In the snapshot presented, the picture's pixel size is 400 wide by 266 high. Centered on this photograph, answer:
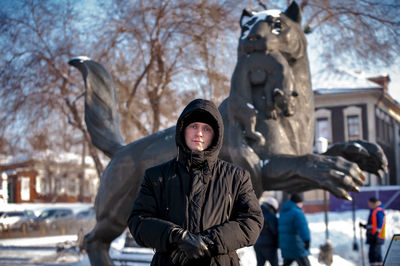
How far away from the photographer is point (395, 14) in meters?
10.9

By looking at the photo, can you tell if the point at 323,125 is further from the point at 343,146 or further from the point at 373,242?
the point at 343,146

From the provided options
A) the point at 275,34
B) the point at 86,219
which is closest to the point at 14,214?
the point at 86,219

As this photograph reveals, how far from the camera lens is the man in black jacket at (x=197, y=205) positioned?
77.4 inches

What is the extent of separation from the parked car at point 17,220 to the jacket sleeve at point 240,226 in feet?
33.3

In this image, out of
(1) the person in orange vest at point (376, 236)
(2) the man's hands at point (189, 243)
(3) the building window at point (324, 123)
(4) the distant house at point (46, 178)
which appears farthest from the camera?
(3) the building window at point (324, 123)

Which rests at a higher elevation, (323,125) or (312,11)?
(312,11)

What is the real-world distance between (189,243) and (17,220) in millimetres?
12050

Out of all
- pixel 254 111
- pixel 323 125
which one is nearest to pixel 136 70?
pixel 254 111

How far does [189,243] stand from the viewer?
6.27 ft

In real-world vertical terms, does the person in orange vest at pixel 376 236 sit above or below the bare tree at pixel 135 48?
below

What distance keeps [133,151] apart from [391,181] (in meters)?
27.1

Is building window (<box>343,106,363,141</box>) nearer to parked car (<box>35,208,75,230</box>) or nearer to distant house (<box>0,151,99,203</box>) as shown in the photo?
distant house (<box>0,151,99,203</box>)

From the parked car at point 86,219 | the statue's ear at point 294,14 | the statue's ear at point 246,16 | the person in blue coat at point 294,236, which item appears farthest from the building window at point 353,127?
the statue's ear at point 246,16

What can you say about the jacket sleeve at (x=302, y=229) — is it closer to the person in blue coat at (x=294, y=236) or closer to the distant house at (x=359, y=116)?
the person in blue coat at (x=294, y=236)
